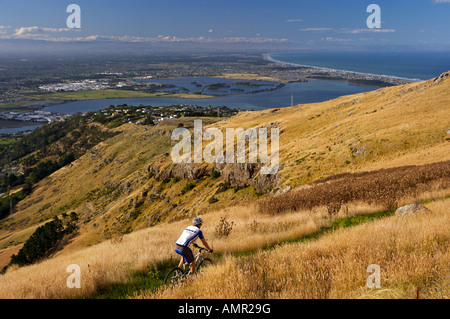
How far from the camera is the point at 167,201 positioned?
37688mm

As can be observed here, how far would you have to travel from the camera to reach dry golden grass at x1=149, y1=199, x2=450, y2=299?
4410mm

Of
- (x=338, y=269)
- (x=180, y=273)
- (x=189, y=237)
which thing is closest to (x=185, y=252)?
(x=189, y=237)

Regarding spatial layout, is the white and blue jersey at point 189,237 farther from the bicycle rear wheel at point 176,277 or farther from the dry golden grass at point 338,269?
the dry golden grass at point 338,269

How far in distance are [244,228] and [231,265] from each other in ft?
17.0

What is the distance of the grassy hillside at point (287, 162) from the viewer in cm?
2317

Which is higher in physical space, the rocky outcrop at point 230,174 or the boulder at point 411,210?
the boulder at point 411,210

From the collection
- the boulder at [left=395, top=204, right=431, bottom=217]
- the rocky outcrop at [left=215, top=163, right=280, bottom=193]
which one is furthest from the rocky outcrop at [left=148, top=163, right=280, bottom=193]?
the boulder at [left=395, top=204, right=431, bottom=217]

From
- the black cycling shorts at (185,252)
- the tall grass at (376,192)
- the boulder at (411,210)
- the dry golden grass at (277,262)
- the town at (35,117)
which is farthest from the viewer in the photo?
the town at (35,117)

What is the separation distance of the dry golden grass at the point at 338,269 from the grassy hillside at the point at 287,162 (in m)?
3.10

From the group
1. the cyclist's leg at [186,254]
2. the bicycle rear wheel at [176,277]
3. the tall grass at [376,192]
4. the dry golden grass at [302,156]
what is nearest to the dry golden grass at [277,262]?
the bicycle rear wheel at [176,277]

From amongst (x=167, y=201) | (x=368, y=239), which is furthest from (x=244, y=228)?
(x=167, y=201)

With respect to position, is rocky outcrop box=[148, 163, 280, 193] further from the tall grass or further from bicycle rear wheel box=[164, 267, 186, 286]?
bicycle rear wheel box=[164, 267, 186, 286]

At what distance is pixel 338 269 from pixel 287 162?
74.5 feet
